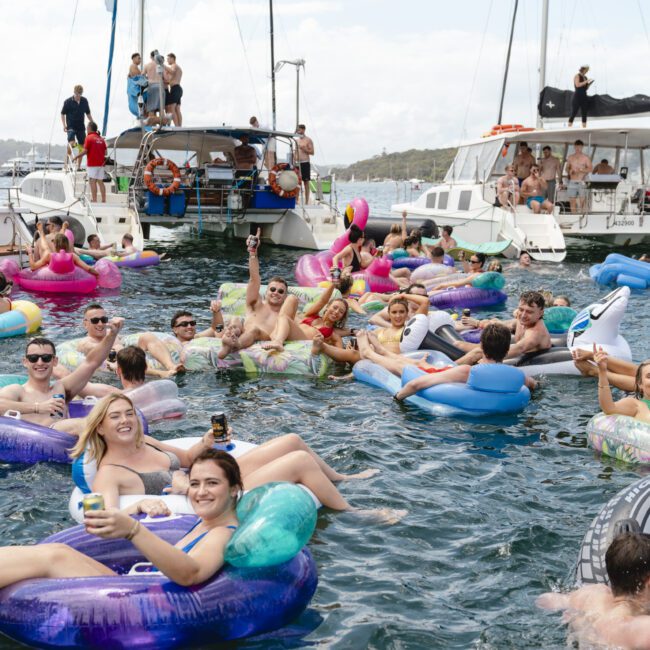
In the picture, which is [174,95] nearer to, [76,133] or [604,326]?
[76,133]

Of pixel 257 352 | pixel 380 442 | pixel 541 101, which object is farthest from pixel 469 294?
pixel 541 101

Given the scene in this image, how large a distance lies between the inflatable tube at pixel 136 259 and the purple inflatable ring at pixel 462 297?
7.41 metres

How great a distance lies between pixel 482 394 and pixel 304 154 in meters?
16.6

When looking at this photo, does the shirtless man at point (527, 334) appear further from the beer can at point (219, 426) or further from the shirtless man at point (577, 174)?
the shirtless man at point (577, 174)

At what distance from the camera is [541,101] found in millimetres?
22578

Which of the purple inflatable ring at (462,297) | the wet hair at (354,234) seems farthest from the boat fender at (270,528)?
the wet hair at (354,234)

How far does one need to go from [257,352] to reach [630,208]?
1477cm

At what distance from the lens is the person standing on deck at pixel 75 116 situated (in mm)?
21891

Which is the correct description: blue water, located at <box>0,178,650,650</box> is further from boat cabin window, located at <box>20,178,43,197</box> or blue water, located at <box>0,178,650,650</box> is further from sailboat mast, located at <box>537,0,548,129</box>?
sailboat mast, located at <box>537,0,548,129</box>

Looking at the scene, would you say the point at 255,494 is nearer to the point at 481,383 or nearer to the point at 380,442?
the point at 380,442

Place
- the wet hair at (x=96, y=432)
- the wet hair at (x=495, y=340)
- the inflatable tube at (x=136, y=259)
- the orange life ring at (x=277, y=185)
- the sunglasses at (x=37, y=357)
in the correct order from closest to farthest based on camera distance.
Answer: the wet hair at (x=96, y=432) < the sunglasses at (x=37, y=357) < the wet hair at (x=495, y=340) < the inflatable tube at (x=136, y=259) < the orange life ring at (x=277, y=185)

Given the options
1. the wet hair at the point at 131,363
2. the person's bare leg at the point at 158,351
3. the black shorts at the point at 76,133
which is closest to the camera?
the wet hair at the point at 131,363

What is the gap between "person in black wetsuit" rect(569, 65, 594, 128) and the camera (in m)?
21.5

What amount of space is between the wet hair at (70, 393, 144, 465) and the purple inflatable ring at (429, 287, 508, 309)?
9460mm
